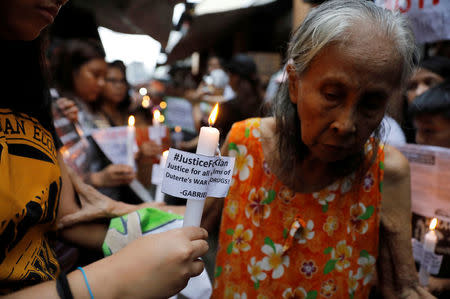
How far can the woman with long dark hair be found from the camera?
0.81 meters

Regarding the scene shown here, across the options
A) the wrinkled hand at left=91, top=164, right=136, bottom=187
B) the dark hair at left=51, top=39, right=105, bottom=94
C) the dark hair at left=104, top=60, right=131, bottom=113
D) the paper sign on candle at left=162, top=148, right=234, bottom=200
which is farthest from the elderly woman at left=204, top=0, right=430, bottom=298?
the dark hair at left=104, top=60, right=131, bottom=113

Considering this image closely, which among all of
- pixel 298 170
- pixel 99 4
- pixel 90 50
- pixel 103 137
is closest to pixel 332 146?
pixel 298 170

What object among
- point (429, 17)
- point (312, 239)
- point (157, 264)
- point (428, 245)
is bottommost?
point (428, 245)

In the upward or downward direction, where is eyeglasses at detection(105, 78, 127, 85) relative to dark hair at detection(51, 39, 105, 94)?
downward

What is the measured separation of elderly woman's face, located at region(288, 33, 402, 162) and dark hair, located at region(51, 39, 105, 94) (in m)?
2.73

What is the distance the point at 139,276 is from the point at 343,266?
883mm

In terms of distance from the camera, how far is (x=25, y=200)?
0.88 m

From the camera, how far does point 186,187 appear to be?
2.70 feet

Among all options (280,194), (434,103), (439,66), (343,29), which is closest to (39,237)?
(280,194)

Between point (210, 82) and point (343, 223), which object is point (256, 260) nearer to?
point (343, 223)

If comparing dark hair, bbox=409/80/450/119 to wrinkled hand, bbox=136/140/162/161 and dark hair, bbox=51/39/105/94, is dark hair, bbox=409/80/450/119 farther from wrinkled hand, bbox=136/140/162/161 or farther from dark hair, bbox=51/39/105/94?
dark hair, bbox=51/39/105/94

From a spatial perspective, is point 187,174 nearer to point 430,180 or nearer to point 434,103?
point 430,180

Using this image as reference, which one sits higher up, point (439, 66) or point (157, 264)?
point (439, 66)

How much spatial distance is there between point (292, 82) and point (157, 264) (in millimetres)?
817
